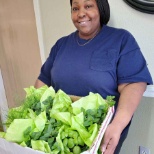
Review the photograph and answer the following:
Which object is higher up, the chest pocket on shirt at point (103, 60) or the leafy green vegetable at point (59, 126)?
the chest pocket on shirt at point (103, 60)

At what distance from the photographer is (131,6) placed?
1117 millimetres

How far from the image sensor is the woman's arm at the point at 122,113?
81 centimetres

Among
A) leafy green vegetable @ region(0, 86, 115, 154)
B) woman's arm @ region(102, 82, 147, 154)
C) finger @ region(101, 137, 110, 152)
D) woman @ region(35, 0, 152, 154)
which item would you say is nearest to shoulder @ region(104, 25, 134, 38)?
woman @ region(35, 0, 152, 154)

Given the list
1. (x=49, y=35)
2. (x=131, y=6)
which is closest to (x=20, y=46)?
(x=49, y=35)

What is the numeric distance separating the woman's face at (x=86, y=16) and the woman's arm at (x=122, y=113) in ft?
1.08

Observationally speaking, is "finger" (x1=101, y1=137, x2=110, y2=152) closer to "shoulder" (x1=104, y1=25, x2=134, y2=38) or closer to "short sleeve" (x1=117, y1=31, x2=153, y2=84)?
"short sleeve" (x1=117, y1=31, x2=153, y2=84)

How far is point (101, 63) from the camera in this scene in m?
1.00

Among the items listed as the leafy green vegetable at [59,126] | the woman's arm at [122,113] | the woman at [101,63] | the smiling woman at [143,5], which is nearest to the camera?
the leafy green vegetable at [59,126]

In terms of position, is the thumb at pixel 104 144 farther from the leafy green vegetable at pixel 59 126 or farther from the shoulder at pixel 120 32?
the shoulder at pixel 120 32

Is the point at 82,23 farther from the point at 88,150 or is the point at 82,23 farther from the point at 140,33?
the point at 88,150

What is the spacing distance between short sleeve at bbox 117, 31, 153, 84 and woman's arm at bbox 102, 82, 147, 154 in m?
0.03

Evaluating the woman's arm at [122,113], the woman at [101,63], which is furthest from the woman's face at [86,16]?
the woman's arm at [122,113]

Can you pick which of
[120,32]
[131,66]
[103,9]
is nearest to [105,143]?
[131,66]

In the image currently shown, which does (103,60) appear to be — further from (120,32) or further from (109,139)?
(109,139)
